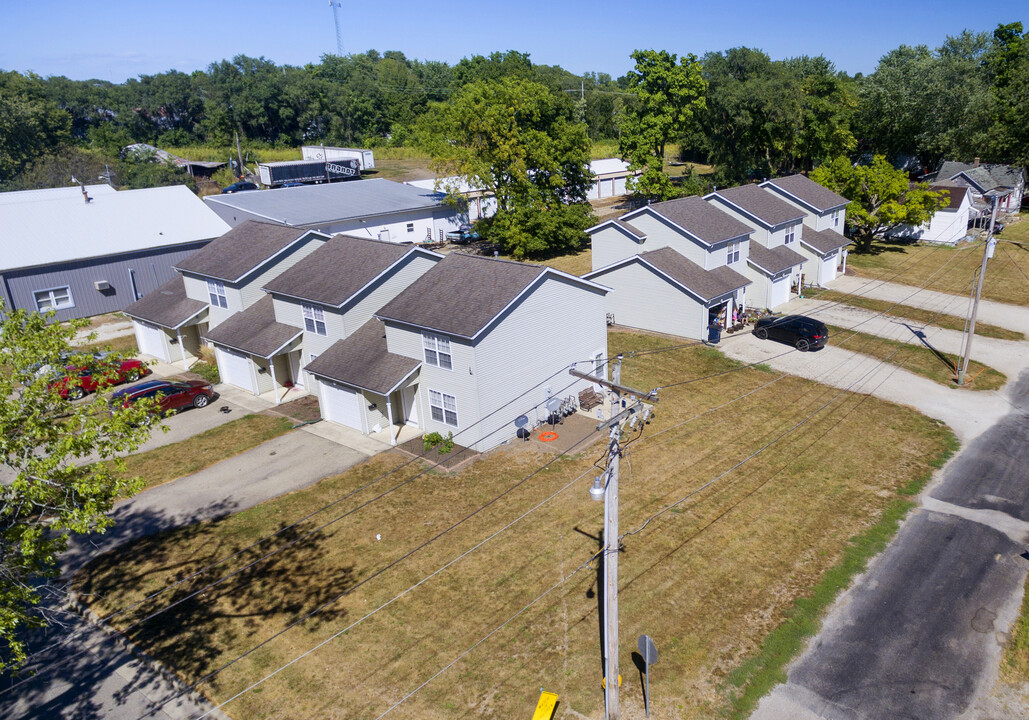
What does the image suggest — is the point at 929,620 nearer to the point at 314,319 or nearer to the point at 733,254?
the point at 314,319

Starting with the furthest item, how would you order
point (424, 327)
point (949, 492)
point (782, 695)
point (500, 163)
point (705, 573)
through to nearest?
1. point (500, 163)
2. point (424, 327)
3. point (949, 492)
4. point (705, 573)
5. point (782, 695)

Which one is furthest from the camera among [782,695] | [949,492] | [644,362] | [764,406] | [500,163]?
[500,163]

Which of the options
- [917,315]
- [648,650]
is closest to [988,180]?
[917,315]

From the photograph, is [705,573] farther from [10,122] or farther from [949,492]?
[10,122]

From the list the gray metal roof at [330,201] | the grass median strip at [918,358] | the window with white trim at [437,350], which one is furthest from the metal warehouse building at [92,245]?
the grass median strip at [918,358]

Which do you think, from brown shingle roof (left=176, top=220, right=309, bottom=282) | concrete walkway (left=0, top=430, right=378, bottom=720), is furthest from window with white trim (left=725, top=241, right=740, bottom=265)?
concrete walkway (left=0, top=430, right=378, bottom=720)

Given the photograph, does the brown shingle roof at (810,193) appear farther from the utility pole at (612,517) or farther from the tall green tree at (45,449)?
the tall green tree at (45,449)

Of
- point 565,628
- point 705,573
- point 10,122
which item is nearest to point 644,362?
point 705,573
